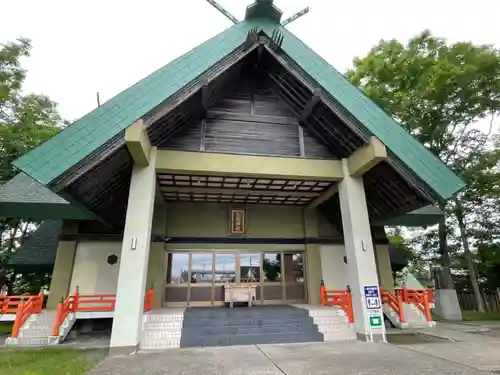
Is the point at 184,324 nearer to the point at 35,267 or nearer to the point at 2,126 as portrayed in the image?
the point at 35,267

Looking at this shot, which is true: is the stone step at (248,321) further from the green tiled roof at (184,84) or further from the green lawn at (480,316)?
the green lawn at (480,316)

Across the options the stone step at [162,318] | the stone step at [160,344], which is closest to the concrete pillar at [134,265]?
the stone step at [160,344]

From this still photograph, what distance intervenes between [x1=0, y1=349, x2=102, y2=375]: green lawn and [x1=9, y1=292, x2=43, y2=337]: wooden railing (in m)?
0.92

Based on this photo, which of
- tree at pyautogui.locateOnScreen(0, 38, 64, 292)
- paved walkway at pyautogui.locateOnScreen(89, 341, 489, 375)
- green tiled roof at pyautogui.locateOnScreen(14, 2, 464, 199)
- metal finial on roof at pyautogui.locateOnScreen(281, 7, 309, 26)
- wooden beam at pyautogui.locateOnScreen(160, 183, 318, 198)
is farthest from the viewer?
tree at pyautogui.locateOnScreen(0, 38, 64, 292)

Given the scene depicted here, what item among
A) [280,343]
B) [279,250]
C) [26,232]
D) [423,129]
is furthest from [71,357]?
[423,129]

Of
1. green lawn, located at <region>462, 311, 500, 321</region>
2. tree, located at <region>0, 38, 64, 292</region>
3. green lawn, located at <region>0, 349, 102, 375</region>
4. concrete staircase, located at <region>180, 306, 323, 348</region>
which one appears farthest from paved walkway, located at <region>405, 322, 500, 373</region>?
tree, located at <region>0, 38, 64, 292</region>

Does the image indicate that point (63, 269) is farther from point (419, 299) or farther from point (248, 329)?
point (419, 299)

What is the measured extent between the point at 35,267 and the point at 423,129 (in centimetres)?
1723

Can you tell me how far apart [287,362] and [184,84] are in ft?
18.7

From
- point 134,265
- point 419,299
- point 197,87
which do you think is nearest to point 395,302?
point 419,299

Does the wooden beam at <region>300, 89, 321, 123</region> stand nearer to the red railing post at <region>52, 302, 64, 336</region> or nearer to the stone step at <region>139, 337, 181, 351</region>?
the stone step at <region>139, 337, 181, 351</region>

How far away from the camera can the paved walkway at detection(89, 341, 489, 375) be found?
412 centimetres

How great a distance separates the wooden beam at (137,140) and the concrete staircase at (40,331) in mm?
4951

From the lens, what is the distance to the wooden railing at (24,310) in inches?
280
